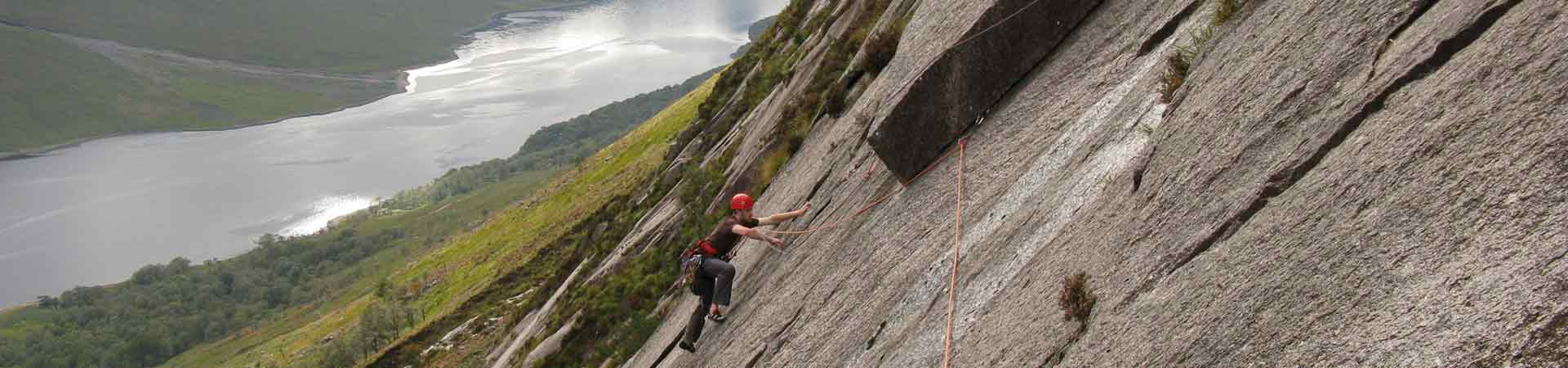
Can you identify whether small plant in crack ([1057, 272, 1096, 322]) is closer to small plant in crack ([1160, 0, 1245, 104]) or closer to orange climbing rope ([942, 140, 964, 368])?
orange climbing rope ([942, 140, 964, 368])

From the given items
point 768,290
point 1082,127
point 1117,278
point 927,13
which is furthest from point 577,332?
point 1117,278

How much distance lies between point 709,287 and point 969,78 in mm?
6455

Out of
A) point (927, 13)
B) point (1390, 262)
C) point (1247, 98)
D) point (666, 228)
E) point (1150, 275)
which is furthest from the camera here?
point (666, 228)

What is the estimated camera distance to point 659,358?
2130 centimetres

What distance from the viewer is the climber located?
58.6ft

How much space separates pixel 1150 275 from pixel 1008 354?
164cm

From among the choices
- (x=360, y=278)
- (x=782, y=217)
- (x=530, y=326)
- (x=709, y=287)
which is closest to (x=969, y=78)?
(x=782, y=217)

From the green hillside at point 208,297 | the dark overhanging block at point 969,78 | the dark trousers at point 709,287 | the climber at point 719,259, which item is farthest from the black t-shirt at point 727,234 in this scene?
the green hillside at point 208,297

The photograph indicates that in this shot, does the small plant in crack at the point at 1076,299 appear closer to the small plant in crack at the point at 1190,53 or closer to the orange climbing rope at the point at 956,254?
the orange climbing rope at the point at 956,254

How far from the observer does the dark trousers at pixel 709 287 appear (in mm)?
18364

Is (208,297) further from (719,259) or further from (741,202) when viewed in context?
(741,202)

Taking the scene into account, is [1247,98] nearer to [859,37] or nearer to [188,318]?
[859,37]

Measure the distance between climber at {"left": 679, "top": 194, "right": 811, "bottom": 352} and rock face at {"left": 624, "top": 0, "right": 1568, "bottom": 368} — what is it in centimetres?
240

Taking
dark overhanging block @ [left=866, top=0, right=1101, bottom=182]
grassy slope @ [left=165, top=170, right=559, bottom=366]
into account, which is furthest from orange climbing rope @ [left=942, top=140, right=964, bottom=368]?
grassy slope @ [left=165, top=170, right=559, bottom=366]
